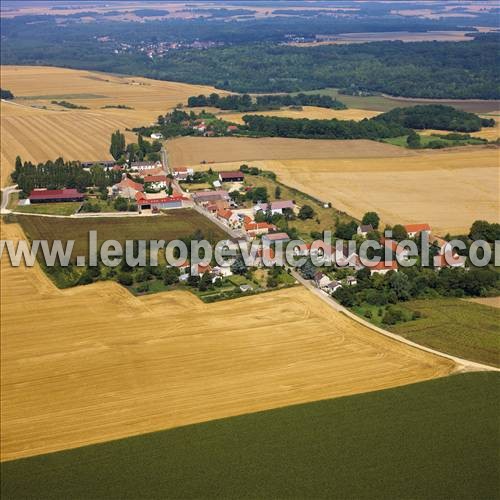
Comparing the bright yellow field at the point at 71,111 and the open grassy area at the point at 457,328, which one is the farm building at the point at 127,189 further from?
the open grassy area at the point at 457,328

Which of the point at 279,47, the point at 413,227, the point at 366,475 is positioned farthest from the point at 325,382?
the point at 279,47

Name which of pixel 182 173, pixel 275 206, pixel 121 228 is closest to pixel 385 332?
pixel 275 206

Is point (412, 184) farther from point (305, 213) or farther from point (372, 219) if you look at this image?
point (372, 219)

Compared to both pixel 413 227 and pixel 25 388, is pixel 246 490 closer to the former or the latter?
pixel 25 388

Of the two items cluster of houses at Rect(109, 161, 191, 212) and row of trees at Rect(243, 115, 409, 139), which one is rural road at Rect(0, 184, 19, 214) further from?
row of trees at Rect(243, 115, 409, 139)

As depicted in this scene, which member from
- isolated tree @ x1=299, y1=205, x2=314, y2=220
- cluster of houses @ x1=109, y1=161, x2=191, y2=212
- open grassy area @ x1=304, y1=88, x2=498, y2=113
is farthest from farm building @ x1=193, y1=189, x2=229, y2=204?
open grassy area @ x1=304, y1=88, x2=498, y2=113

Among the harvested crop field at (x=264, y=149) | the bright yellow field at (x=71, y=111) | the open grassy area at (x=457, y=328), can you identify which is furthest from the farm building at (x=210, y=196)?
the open grassy area at (x=457, y=328)
